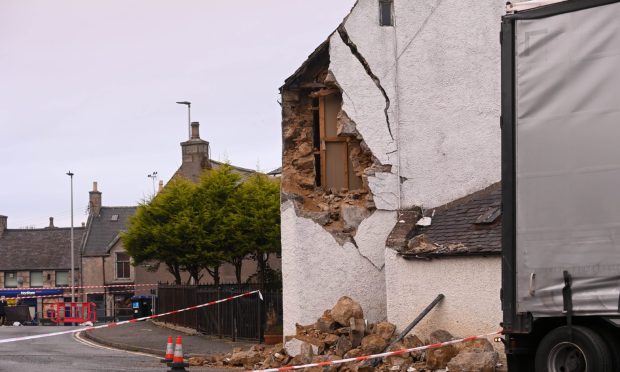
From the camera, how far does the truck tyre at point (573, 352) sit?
30.3 ft

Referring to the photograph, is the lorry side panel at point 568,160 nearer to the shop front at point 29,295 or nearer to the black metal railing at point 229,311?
the black metal railing at point 229,311

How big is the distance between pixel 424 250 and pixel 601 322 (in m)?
7.90

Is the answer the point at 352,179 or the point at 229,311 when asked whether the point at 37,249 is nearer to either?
the point at 229,311

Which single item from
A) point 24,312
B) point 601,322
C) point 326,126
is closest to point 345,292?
point 326,126

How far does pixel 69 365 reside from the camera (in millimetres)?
18453

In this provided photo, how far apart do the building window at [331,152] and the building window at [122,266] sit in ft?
158

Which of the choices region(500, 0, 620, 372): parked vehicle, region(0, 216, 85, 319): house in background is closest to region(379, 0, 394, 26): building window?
region(500, 0, 620, 372): parked vehicle

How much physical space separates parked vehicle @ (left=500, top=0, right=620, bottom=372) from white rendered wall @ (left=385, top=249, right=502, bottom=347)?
19.2ft

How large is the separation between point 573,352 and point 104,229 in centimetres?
6459

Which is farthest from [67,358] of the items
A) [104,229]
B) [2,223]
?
[2,223]

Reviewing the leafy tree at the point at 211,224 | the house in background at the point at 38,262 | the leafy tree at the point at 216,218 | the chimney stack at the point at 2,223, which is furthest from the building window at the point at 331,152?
the chimney stack at the point at 2,223

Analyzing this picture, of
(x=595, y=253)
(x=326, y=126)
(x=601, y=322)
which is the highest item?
(x=326, y=126)

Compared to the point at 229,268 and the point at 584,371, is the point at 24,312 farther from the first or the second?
the point at 584,371

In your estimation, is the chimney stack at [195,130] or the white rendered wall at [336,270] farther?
the chimney stack at [195,130]
